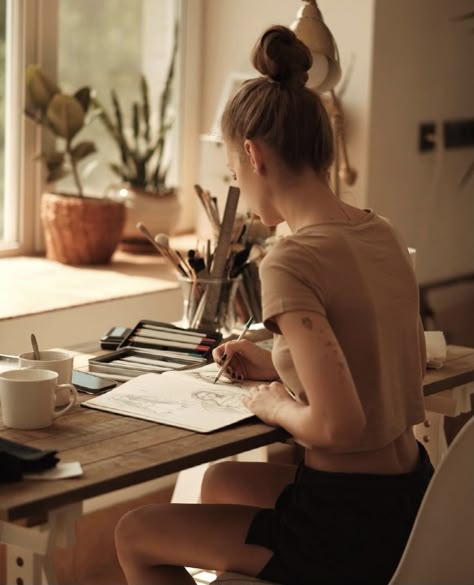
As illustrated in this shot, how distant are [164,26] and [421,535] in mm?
2431

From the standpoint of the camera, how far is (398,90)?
340 centimetres

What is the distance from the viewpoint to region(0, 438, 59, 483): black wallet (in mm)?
1388

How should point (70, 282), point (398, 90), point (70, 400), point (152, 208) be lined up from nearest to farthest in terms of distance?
1. point (70, 400)
2. point (70, 282)
3. point (152, 208)
4. point (398, 90)

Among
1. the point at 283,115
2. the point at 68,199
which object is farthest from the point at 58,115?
the point at 283,115

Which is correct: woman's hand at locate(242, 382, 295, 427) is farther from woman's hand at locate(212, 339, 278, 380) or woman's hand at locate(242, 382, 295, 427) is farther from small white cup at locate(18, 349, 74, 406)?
small white cup at locate(18, 349, 74, 406)

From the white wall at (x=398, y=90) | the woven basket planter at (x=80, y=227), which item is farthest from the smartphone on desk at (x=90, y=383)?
the white wall at (x=398, y=90)

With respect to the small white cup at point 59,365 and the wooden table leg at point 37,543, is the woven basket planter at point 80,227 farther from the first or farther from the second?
the wooden table leg at point 37,543

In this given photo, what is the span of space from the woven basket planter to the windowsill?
4 cm

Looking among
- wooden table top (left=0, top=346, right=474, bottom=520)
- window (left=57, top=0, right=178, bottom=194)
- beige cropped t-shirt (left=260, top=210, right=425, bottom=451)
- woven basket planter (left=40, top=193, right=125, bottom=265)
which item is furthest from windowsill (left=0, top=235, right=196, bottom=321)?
beige cropped t-shirt (left=260, top=210, right=425, bottom=451)

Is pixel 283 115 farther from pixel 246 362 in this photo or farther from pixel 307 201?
pixel 246 362

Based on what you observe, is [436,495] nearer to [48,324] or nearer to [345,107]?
[48,324]

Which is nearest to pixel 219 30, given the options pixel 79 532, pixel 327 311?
pixel 79 532

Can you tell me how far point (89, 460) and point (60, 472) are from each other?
7cm

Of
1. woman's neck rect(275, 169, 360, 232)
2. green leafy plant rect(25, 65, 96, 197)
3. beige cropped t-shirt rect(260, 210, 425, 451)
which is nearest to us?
beige cropped t-shirt rect(260, 210, 425, 451)
